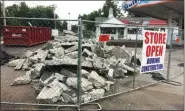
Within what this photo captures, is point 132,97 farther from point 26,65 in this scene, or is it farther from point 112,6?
point 112,6

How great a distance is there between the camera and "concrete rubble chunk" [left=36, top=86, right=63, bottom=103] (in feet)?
17.6

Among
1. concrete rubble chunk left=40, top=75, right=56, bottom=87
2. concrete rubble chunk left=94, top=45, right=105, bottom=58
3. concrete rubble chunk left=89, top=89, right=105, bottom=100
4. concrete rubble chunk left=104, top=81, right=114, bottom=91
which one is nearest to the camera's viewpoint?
concrete rubble chunk left=89, top=89, right=105, bottom=100

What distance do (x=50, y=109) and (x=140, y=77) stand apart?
445 cm

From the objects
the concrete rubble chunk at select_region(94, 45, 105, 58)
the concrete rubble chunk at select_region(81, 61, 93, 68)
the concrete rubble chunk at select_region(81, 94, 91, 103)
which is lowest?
the concrete rubble chunk at select_region(81, 94, 91, 103)

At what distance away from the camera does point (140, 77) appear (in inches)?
344

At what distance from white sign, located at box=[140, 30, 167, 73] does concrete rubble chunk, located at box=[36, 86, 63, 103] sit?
2.37 metres

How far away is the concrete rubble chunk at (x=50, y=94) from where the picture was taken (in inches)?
211

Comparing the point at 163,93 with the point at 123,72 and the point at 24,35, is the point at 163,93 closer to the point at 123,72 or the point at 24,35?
the point at 123,72

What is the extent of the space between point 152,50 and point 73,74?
7.54 feet

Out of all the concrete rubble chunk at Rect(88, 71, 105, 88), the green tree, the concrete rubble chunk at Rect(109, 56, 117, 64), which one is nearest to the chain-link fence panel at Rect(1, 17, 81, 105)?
the concrete rubble chunk at Rect(88, 71, 105, 88)

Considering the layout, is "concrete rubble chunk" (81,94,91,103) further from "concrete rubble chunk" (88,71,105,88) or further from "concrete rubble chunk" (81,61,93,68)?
"concrete rubble chunk" (81,61,93,68)

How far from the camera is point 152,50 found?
655cm

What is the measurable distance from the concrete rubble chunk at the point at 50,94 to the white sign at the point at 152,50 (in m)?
2.37

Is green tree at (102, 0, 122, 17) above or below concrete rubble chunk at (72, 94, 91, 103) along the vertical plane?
above
